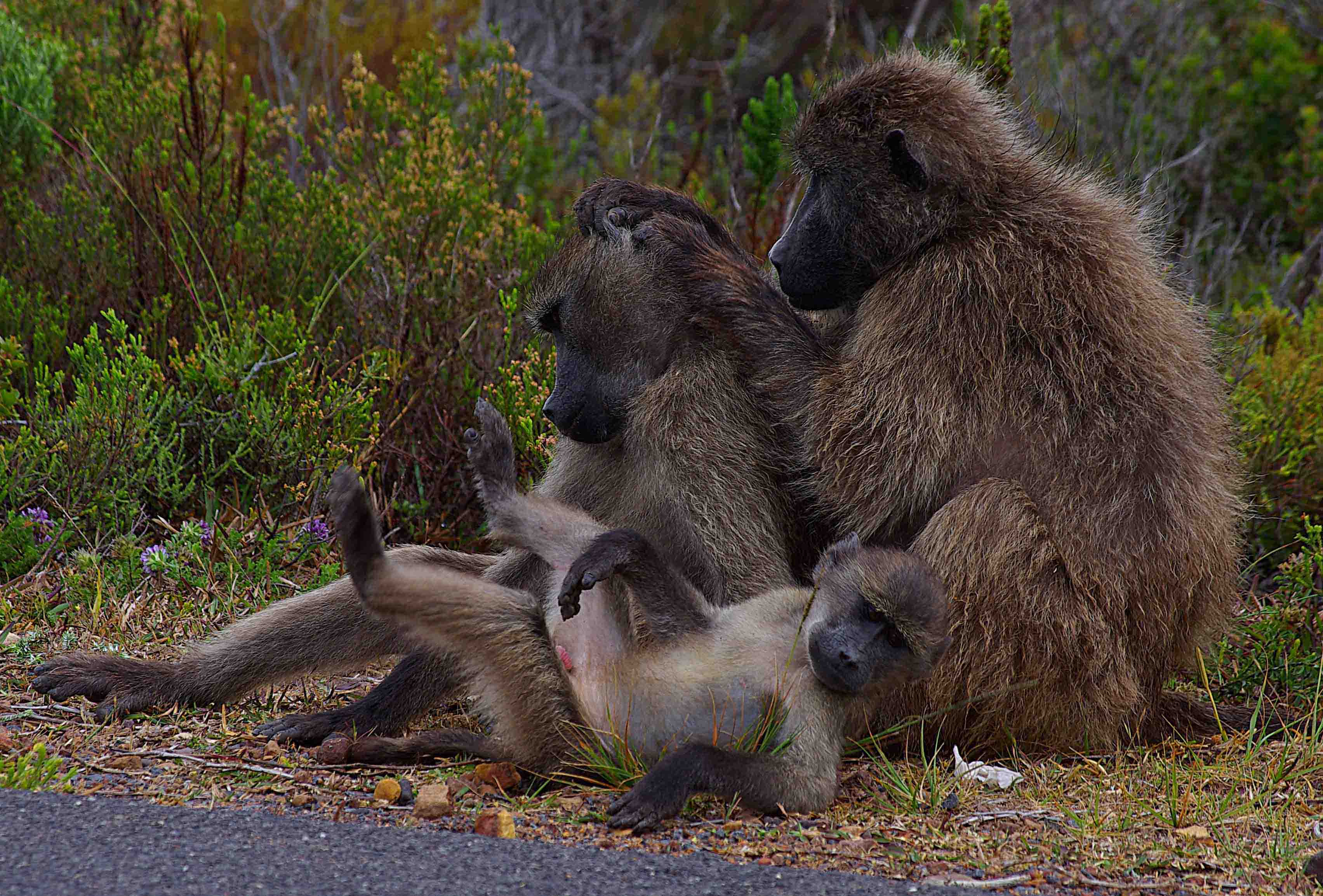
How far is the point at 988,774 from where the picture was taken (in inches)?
122

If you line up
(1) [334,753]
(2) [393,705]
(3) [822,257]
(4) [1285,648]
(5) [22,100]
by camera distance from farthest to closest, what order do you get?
(5) [22,100], (4) [1285,648], (3) [822,257], (2) [393,705], (1) [334,753]

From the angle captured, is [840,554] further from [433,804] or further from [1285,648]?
[1285,648]

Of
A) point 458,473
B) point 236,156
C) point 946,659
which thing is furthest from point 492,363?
point 946,659

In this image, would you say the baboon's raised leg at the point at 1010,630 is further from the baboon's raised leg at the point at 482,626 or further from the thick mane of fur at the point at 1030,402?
the baboon's raised leg at the point at 482,626

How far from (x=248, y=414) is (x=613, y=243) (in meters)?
1.72

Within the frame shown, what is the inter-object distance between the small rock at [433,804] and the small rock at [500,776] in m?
0.15

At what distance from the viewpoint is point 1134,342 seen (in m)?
3.20

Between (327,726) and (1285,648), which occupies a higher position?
(1285,648)

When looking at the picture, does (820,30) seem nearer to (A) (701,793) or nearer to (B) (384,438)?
(B) (384,438)

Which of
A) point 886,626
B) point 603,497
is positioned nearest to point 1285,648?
point 886,626

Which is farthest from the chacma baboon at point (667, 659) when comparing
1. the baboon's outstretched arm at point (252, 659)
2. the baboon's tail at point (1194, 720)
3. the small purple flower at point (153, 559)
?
the small purple flower at point (153, 559)

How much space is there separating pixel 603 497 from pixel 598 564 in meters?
0.53

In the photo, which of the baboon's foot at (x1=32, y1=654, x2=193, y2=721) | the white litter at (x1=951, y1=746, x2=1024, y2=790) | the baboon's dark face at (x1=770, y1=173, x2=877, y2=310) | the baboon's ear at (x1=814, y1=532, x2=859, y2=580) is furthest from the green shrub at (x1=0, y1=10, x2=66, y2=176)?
the white litter at (x1=951, y1=746, x2=1024, y2=790)

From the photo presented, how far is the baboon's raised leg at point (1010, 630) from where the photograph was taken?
3.03 m
